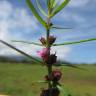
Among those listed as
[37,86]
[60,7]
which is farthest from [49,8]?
[37,86]

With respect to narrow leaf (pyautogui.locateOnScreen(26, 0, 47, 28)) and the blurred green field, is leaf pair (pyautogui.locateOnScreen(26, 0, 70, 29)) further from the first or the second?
the blurred green field

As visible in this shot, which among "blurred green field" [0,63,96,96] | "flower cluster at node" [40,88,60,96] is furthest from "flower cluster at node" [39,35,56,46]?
"blurred green field" [0,63,96,96]

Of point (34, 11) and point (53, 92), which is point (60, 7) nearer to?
point (34, 11)

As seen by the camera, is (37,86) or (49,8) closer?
(49,8)

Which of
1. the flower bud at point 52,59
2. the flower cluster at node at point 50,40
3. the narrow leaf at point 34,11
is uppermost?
the narrow leaf at point 34,11

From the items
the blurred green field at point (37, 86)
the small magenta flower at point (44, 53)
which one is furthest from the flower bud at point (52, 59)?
the blurred green field at point (37, 86)

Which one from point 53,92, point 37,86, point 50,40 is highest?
point 37,86

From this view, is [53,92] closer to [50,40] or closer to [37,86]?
[50,40]

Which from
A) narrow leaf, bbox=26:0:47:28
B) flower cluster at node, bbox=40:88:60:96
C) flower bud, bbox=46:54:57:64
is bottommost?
flower cluster at node, bbox=40:88:60:96

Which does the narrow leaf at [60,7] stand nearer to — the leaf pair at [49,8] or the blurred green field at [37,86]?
the leaf pair at [49,8]

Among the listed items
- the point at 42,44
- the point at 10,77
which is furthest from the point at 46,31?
the point at 10,77

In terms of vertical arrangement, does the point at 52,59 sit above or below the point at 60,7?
below

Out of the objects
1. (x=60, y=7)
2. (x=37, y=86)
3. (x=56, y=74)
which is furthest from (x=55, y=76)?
(x=37, y=86)
